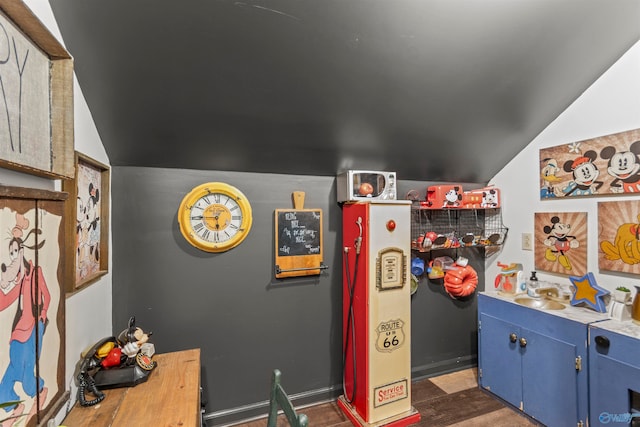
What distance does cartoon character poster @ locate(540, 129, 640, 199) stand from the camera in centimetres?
176

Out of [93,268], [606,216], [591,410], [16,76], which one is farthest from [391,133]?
[591,410]

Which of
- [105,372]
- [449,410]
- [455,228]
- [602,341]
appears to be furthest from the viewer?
[455,228]

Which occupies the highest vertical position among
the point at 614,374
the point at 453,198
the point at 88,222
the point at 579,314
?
the point at 453,198

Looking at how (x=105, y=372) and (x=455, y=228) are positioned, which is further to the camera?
(x=455, y=228)

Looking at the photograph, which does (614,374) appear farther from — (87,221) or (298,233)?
(87,221)

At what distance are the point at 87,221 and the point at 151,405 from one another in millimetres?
853

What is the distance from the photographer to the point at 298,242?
6.81 ft

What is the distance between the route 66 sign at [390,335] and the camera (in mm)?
1894

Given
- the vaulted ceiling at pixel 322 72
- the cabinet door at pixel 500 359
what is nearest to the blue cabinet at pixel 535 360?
the cabinet door at pixel 500 359

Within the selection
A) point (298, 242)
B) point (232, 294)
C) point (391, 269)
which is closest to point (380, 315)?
point (391, 269)

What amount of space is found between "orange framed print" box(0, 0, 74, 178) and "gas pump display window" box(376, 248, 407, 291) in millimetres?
1615

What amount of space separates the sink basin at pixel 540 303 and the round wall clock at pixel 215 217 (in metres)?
2.06

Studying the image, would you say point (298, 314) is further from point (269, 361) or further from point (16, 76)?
point (16, 76)

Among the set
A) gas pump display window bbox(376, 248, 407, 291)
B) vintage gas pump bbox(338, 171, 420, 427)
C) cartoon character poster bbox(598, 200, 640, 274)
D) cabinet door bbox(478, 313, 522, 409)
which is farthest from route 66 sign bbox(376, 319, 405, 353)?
cartoon character poster bbox(598, 200, 640, 274)
